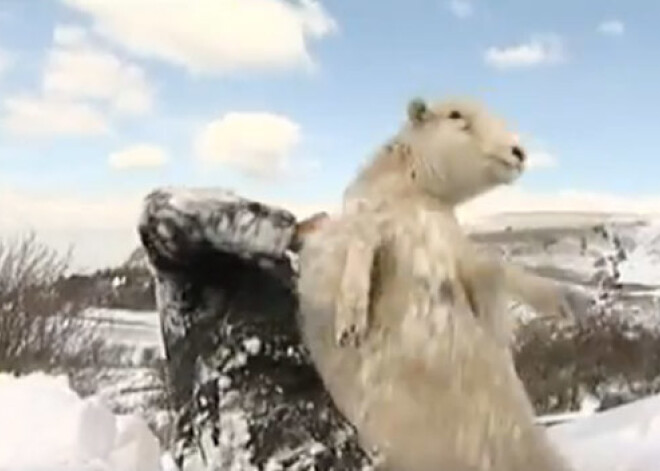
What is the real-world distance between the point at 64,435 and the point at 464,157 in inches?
25.3

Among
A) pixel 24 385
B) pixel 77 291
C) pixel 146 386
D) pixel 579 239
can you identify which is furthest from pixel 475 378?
pixel 579 239

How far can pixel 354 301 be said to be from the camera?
1.18m

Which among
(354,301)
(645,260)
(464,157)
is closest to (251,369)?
Result: (354,301)

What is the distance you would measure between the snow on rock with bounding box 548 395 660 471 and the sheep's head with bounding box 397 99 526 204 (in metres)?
0.47

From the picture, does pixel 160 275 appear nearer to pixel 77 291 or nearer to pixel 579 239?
pixel 77 291

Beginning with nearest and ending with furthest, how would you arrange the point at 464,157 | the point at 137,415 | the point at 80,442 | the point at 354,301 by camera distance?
the point at 354,301, the point at 464,157, the point at 80,442, the point at 137,415

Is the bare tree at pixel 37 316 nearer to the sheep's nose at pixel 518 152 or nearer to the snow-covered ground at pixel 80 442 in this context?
the snow-covered ground at pixel 80 442

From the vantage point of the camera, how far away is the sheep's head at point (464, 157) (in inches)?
50.2

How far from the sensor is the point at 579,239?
10.3 ft

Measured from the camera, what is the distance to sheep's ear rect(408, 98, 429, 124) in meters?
1.31

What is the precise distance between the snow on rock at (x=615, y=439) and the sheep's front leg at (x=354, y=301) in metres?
0.52

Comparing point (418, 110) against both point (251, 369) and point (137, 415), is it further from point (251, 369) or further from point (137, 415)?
point (137, 415)

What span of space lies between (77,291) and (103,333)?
0.10 meters

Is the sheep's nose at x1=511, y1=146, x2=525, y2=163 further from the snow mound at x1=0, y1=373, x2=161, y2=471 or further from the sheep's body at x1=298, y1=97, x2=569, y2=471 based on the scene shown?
the snow mound at x1=0, y1=373, x2=161, y2=471
